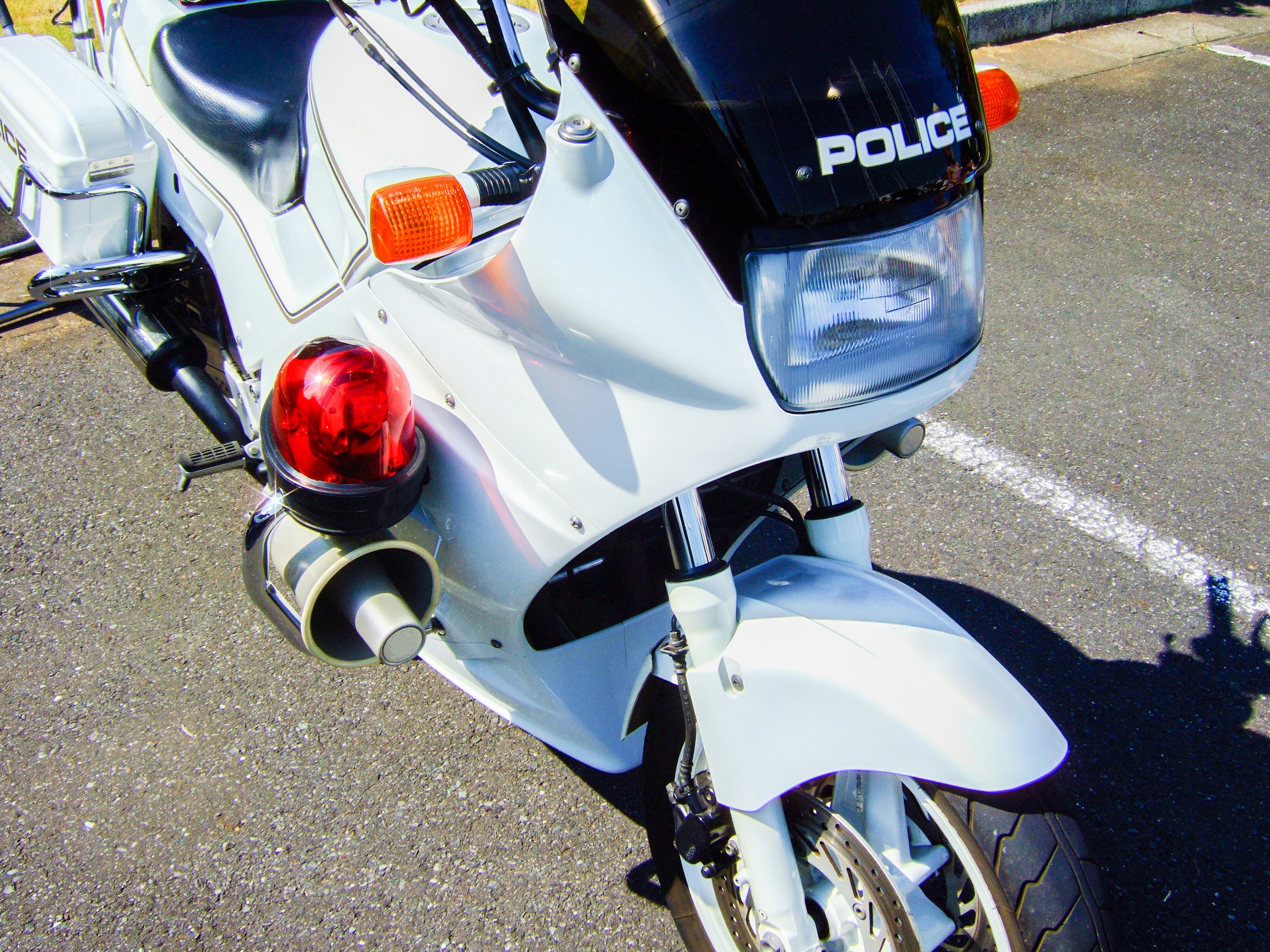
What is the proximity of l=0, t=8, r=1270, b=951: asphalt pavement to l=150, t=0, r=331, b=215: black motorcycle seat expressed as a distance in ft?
3.62

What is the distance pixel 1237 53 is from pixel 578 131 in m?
7.31

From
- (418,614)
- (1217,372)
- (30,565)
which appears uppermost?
(418,614)

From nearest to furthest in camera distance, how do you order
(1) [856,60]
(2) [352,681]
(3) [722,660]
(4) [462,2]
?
1. (1) [856,60]
2. (3) [722,660]
3. (4) [462,2]
4. (2) [352,681]

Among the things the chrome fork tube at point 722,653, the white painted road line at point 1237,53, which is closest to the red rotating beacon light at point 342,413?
the chrome fork tube at point 722,653

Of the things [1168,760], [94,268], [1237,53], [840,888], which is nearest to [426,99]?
[94,268]

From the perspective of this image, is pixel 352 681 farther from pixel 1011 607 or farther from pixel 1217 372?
pixel 1217 372

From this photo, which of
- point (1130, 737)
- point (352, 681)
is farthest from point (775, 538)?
point (352, 681)

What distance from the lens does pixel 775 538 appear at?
8.91 ft

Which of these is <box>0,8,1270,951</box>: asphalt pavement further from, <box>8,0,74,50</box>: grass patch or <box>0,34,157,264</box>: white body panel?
<box>8,0,74,50</box>: grass patch

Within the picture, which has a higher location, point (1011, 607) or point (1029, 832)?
point (1029, 832)

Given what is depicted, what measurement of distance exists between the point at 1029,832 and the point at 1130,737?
1072 millimetres

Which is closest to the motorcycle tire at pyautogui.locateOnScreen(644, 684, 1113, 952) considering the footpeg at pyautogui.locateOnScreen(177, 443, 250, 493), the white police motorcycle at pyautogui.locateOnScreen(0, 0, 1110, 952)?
the white police motorcycle at pyautogui.locateOnScreen(0, 0, 1110, 952)

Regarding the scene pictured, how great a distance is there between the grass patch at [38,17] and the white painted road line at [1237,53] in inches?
276

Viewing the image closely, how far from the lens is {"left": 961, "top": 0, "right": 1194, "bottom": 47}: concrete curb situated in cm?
650
